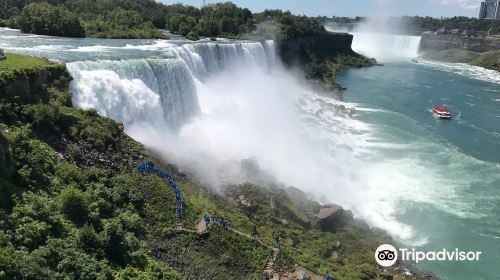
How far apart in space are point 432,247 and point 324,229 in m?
5.69

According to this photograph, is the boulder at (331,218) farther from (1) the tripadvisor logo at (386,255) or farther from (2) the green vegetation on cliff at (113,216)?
(1) the tripadvisor logo at (386,255)

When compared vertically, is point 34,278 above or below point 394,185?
above

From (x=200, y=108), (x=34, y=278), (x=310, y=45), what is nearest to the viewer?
(x=34, y=278)

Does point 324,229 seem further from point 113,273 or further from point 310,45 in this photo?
point 310,45

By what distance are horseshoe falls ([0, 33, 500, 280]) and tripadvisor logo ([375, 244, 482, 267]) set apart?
44 centimetres

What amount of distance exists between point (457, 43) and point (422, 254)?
Result: 99506 millimetres

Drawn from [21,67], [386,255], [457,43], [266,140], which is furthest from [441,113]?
[457,43]

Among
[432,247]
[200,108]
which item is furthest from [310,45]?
[432,247]

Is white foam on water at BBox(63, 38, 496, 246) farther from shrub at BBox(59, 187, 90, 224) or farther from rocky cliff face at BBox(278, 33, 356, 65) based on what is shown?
rocky cliff face at BBox(278, 33, 356, 65)

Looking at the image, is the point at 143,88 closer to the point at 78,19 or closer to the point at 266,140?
the point at 266,140

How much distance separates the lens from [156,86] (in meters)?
30.9

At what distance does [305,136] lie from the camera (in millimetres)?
38688

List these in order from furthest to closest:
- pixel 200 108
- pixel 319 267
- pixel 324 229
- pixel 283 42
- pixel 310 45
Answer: pixel 310 45, pixel 283 42, pixel 200 108, pixel 324 229, pixel 319 267

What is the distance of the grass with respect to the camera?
19.5 meters
